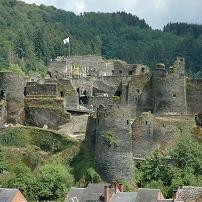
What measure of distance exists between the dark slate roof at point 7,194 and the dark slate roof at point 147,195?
9.61 metres

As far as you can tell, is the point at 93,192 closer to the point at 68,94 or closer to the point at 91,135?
the point at 91,135

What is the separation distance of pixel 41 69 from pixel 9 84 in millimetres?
78254

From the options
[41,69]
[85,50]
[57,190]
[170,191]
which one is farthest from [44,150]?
[85,50]

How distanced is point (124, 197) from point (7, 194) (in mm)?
9114

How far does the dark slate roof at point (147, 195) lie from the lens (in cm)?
6700

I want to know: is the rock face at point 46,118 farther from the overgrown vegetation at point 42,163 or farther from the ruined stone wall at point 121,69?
the ruined stone wall at point 121,69

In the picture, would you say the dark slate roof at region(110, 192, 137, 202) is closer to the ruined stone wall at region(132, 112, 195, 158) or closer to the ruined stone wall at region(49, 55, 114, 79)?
the ruined stone wall at region(132, 112, 195, 158)

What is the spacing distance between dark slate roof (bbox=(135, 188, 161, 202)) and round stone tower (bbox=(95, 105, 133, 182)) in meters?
5.60

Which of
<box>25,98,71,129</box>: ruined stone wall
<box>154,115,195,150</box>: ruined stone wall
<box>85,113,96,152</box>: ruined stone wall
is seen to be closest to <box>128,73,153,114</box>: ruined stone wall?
<box>154,115,195,150</box>: ruined stone wall

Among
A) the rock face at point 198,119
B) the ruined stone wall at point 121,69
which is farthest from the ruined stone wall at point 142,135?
the ruined stone wall at point 121,69

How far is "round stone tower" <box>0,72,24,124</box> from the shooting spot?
84.4 metres

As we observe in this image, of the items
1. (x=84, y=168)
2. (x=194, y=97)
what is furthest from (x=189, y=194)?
(x=194, y=97)

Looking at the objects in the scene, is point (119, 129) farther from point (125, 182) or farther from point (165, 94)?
point (165, 94)

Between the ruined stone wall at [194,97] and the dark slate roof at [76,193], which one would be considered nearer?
the dark slate roof at [76,193]
